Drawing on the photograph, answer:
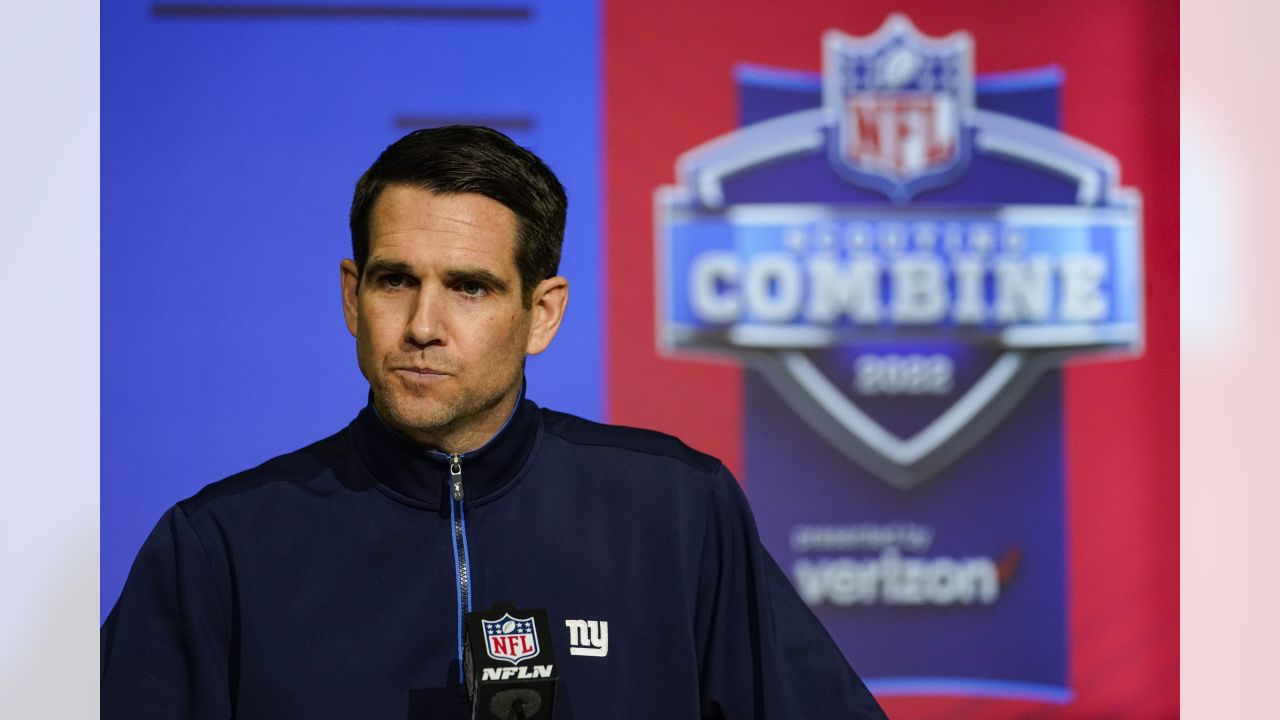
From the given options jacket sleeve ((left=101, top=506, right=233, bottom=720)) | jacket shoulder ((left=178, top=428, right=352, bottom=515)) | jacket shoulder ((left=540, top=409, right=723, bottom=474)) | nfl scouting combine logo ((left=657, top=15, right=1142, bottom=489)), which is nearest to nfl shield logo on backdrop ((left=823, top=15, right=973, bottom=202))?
nfl scouting combine logo ((left=657, top=15, right=1142, bottom=489))

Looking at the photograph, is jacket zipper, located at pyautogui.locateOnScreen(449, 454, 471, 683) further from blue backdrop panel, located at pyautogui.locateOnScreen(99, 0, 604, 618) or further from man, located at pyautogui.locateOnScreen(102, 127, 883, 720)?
blue backdrop panel, located at pyautogui.locateOnScreen(99, 0, 604, 618)

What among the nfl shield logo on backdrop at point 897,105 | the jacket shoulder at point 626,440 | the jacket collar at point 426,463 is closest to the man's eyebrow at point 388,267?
the jacket collar at point 426,463

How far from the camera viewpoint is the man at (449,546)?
1267 millimetres

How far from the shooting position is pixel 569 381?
2576 millimetres

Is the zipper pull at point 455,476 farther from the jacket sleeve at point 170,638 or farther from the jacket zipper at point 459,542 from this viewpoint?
the jacket sleeve at point 170,638

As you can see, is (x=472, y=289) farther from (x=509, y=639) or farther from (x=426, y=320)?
(x=509, y=639)

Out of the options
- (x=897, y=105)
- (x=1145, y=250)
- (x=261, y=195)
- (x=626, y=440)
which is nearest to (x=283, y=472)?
(x=626, y=440)

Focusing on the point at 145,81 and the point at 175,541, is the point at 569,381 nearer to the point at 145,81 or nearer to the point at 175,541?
the point at 145,81

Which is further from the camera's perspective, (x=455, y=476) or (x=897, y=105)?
(x=897, y=105)

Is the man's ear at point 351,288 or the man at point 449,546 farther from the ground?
the man's ear at point 351,288

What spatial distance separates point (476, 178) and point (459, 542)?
41cm

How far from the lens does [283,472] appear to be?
139 cm

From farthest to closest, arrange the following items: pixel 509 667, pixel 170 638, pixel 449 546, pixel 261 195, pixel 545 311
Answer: pixel 261 195 → pixel 545 311 → pixel 449 546 → pixel 170 638 → pixel 509 667
